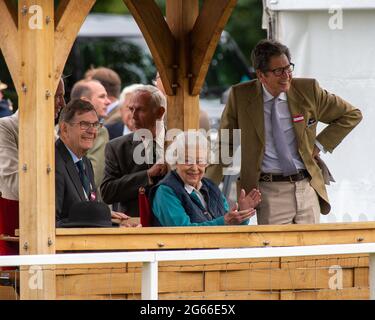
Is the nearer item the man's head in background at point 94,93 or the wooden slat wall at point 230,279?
the wooden slat wall at point 230,279

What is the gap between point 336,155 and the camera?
1159 cm

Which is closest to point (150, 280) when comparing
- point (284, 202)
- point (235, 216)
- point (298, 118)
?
point (235, 216)

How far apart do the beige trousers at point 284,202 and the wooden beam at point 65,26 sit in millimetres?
1877

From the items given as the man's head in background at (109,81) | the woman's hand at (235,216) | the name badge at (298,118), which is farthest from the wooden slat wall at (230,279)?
the man's head in background at (109,81)

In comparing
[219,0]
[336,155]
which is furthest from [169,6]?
[336,155]

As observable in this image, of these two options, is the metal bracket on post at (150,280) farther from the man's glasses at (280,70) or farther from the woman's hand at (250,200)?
the man's glasses at (280,70)

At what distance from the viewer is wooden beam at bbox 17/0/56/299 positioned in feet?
26.4

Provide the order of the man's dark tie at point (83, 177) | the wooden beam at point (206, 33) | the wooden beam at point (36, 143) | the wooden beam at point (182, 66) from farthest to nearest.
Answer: the wooden beam at point (182, 66) → the wooden beam at point (206, 33) → the man's dark tie at point (83, 177) → the wooden beam at point (36, 143)

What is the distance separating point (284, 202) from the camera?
943 cm

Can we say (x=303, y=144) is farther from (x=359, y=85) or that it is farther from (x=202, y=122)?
(x=202, y=122)

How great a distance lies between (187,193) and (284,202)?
90 cm

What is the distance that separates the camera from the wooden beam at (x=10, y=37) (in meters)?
8.15

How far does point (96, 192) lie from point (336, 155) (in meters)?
3.01

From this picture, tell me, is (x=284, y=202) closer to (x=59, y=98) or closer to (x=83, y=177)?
(x=83, y=177)
